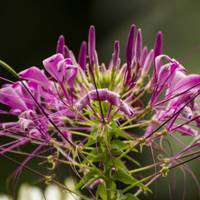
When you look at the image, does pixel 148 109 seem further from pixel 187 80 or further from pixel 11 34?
pixel 11 34

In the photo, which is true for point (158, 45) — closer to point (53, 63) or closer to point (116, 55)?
point (116, 55)

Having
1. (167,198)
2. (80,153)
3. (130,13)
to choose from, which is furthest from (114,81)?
(130,13)

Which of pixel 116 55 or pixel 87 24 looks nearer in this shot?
pixel 116 55

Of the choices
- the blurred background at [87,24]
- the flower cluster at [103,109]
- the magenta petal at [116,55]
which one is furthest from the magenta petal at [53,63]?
the blurred background at [87,24]

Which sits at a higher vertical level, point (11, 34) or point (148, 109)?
point (11, 34)

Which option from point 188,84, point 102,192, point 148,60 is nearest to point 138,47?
point 148,60

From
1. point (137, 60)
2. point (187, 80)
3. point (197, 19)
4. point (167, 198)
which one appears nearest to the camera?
point (187, 80)
